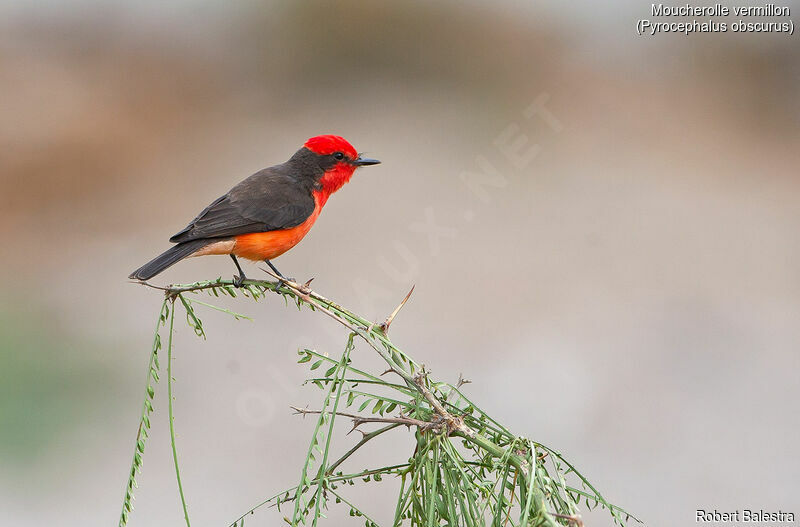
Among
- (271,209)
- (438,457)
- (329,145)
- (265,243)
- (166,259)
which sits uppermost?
(329,145)

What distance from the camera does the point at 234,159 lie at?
13773 mm

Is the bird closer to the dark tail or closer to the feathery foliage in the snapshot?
the dark tail

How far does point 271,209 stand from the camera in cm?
371

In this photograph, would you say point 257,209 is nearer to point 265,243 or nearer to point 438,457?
point 265,243

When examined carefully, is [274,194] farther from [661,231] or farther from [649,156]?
[649,156]

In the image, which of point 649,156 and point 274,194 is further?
point 649,156

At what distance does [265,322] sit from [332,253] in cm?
178

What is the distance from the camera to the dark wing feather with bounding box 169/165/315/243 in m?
3.48

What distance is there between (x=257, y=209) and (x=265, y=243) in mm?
147

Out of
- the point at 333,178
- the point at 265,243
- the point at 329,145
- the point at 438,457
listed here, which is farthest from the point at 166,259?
the point at 438,457

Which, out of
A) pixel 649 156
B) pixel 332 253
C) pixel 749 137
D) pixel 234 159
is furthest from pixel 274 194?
pixel 749 137

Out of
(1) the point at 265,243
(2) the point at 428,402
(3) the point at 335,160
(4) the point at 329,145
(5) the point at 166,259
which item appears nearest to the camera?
(2) the point at 428,402

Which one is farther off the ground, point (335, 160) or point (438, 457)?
point (335, 160)

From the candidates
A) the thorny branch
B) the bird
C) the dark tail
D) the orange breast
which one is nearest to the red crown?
the bird
